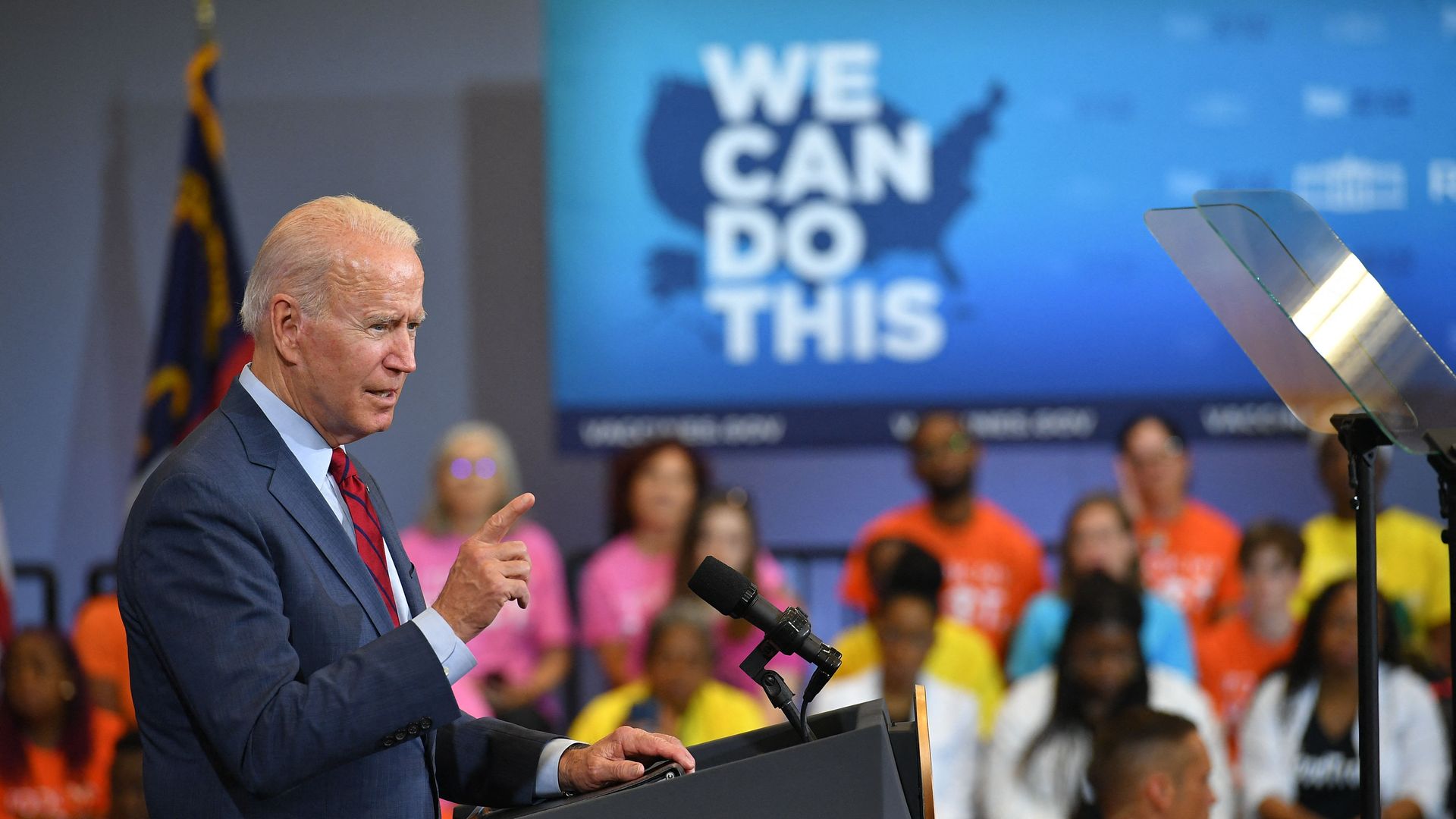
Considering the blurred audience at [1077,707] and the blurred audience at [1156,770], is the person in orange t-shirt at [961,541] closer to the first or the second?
the blurred audience at [1077,707]

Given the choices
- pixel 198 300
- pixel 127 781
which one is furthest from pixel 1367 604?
pixel 198 300

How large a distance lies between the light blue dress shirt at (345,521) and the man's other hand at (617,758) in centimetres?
3

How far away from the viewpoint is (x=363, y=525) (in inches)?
71.4

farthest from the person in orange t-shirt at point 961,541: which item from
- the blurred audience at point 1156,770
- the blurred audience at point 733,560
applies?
the blurred audience at point 1156,770

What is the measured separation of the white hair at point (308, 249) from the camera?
1670mm

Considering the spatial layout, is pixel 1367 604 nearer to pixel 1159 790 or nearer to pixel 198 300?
pixel 1159 790

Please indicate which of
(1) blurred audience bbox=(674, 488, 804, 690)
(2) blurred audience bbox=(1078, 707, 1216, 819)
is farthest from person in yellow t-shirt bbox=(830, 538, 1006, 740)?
(2) blurred audience bbox=(1078, 707, 1216, 819)

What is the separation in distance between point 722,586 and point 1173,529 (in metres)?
3.49

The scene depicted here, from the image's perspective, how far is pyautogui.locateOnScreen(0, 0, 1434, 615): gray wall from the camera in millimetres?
6082

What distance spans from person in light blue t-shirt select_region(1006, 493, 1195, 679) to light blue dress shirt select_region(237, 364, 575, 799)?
2.65m

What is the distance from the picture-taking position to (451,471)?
4.96m

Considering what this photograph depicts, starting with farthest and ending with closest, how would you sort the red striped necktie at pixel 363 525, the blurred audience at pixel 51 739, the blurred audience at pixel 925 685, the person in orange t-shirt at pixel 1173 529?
the person in orange t-shirt at pixel 1173 529
the blurred audience at pixel 51 739
the blurred audience at pixel 925 685
the red striped necktie at pixel 363 525

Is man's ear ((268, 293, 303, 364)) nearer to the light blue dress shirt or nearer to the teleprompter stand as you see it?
the light blue dress shirt

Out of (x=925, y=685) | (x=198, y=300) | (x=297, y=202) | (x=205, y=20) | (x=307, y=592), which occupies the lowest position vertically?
(x=925, y=685)
